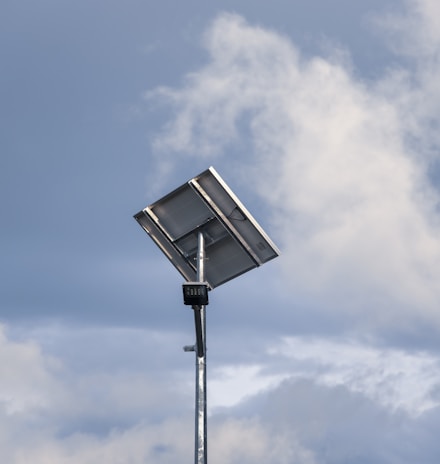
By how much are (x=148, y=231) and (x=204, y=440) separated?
741cm

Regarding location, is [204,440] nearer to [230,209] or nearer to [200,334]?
[200,334]

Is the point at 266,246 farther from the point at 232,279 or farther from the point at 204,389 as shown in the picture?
the point at 204,389

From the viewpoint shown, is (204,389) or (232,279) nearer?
(204,389)

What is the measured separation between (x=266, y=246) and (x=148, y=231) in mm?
4159

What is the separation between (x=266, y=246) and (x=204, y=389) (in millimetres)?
5092

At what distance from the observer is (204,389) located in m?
23.9

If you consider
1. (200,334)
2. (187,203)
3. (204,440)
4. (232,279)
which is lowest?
(204,440)

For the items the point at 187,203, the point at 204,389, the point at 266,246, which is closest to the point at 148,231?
the point at 187,203

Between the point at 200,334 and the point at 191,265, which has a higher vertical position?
the point at 191,265

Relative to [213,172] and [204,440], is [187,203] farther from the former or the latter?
[204,440]

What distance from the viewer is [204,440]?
23.5m

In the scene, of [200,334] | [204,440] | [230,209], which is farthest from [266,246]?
[204,440]

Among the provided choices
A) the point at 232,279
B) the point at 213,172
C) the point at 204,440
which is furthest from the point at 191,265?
the point at 204,440

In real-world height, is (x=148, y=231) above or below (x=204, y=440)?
above
